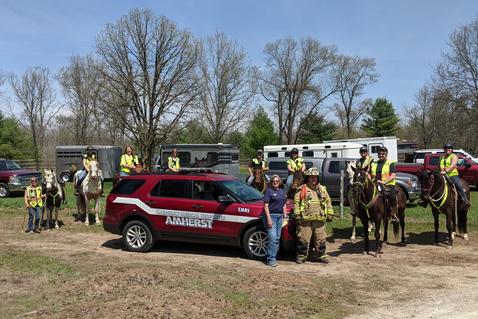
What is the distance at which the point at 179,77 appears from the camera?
3259cm

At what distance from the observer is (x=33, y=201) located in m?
13.1

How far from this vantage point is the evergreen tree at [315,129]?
65875mm

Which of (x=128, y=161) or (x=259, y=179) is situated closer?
(x=259, y=179)

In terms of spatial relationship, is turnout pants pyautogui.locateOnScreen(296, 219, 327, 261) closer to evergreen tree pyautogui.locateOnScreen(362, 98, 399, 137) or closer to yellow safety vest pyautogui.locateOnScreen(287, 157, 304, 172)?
yellow safety vest pyautogui.locateOnScreen(287, 157, 304, 172)

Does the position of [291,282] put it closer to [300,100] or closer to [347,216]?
[347,216]

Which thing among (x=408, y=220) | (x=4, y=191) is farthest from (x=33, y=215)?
(x=4, y=191)

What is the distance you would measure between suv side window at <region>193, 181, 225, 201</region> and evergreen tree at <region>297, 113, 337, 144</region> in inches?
2235

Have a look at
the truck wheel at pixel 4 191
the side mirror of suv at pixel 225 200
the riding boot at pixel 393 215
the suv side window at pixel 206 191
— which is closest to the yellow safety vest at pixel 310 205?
the side mirror of suv at pixel 225 200

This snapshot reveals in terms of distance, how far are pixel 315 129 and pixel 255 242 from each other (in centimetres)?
5766

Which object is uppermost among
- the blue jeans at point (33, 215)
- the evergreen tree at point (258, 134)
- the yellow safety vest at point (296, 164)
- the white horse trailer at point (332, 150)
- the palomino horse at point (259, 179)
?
the evergreen tree at point (258, 134)

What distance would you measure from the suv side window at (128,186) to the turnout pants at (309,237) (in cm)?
372

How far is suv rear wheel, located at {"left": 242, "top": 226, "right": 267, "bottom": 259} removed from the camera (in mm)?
9359

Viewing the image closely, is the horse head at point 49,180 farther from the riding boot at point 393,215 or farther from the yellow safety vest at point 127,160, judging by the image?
the riding boot at point 393,215

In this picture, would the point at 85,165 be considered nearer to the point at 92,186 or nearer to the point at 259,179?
the point at 92,186
